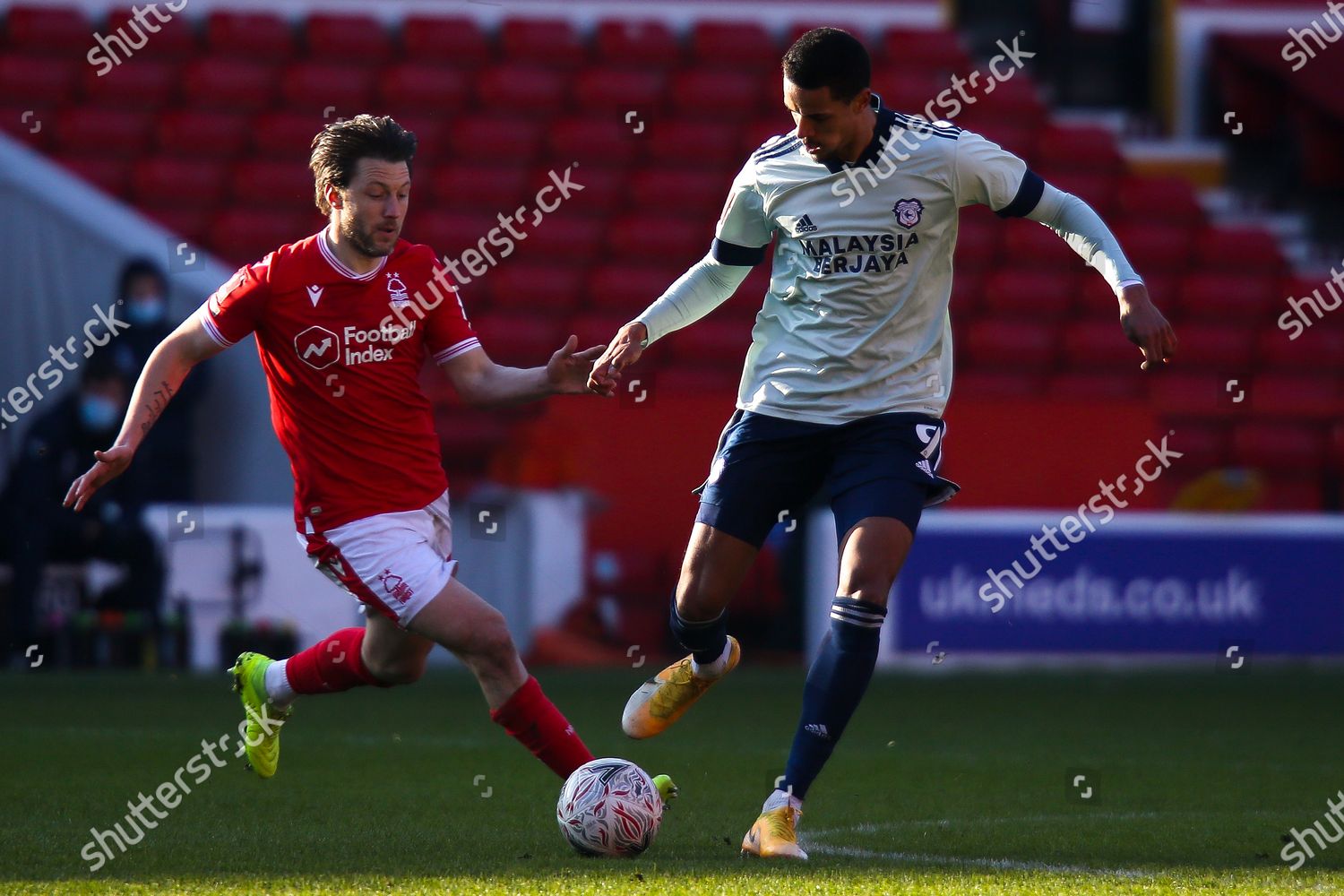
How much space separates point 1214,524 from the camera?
1101 centimetres

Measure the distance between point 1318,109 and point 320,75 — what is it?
9.10 metres

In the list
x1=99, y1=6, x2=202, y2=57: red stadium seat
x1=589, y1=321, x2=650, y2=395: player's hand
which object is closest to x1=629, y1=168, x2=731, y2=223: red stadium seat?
x1=99, y1=6, x2=202, y2=57: red stadium seat

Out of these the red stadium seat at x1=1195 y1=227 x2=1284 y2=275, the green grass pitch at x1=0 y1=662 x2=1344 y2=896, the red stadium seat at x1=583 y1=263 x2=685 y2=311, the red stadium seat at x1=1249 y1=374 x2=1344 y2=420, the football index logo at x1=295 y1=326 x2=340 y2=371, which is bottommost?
the green grass pitch at x1=0 y1=662 x2=1344 y2=896

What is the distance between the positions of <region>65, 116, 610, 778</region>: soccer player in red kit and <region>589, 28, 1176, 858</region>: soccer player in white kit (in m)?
0.55

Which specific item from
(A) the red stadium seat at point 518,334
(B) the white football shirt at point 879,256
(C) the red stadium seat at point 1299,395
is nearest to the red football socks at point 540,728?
(B) the white football shirt at point 879,256

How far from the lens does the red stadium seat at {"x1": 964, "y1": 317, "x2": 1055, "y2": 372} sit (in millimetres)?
14062

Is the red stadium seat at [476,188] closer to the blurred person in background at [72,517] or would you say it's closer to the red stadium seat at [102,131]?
the red stadium seat at [102,131]

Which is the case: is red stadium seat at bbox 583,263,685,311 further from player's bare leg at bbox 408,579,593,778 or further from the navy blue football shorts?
player's bare leg at bbox 408,579,593,778

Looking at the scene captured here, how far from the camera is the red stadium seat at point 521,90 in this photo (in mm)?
15852

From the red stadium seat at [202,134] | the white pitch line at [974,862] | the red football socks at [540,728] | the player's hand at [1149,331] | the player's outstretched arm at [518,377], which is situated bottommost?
the white pitch line at [974,862]

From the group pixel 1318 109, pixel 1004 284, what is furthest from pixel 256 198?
pixel 1318 109

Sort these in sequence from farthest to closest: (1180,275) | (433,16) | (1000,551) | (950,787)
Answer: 1. (433,16)
2. (1180,275)
3. (1000,551)
4. (950,787)

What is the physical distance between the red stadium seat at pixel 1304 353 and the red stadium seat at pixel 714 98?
482 cm

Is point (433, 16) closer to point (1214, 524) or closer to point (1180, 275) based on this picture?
point (1180, 275)
